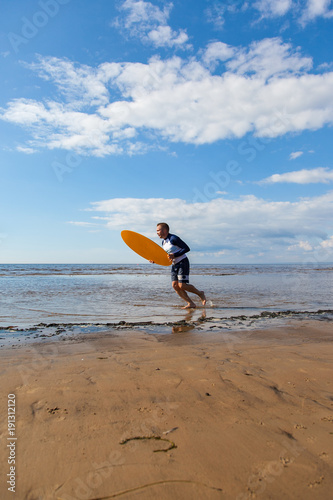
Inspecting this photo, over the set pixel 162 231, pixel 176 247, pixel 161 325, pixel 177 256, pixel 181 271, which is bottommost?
pixel 161 325

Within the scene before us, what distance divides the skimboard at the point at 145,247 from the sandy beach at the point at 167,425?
4.87 metres

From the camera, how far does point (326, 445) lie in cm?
181

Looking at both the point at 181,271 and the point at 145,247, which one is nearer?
the point at 181,271

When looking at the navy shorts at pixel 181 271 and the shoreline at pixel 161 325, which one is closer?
the shoreline at pixel 161 325

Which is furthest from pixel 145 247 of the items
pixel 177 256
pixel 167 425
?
pixel 167 425

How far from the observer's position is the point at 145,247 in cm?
872

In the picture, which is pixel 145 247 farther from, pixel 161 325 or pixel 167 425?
pixel 167 425

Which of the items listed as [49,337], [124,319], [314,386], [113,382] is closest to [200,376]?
[113,382]

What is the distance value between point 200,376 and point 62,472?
5.15ft

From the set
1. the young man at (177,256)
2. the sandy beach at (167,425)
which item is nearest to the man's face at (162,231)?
the young man at (177,256)

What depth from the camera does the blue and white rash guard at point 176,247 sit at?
7543 millimetres

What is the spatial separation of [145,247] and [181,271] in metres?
1.60

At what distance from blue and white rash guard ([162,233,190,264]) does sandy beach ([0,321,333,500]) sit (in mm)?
4055

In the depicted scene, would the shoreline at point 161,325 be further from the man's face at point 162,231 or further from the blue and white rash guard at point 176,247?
the man's face at point 162,231
